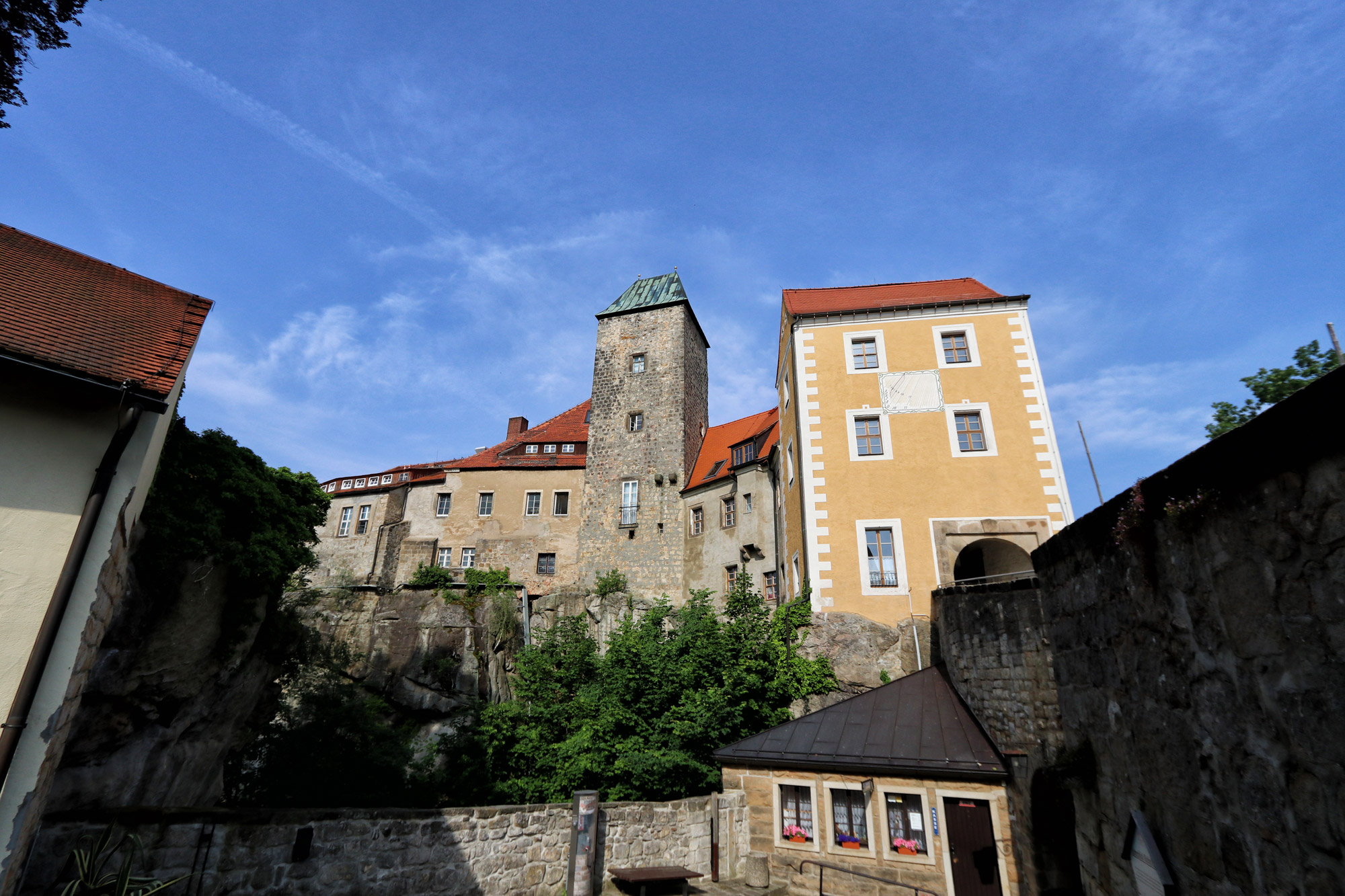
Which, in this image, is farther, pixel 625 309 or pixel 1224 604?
pixel 625 309

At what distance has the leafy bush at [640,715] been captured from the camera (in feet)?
47.6

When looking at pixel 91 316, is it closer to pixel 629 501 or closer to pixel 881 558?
pixel 881 558

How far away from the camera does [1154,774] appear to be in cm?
366

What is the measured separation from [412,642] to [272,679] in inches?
376

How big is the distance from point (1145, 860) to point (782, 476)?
61.3 feet

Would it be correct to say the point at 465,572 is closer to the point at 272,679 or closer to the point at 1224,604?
the point at 272,679

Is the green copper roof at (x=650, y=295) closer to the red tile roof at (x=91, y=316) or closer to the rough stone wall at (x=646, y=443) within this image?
the rough stone wall at (x=646, y=443)

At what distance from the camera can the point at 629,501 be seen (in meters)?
29.9

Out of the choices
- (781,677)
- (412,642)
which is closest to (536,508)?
(412,642)

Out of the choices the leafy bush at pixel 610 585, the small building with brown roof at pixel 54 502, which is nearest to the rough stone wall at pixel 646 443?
the leafy bush at pixel 610 585

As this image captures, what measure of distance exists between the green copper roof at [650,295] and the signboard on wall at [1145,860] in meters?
30.6

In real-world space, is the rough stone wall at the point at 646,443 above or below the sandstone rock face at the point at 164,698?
above

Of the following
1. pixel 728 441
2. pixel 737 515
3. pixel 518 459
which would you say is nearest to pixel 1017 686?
pixel 737 515

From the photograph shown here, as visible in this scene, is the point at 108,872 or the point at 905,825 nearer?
the point at 108,872
